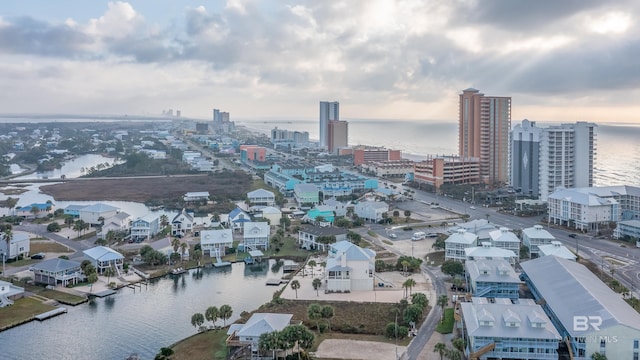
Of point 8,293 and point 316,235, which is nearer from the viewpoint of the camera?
point 8,293

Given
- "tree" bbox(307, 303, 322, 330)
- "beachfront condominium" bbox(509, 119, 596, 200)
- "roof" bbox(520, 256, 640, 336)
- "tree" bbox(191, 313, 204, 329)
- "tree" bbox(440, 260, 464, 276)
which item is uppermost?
"beachfront condominium" bbox(509, 119, 596, 200)

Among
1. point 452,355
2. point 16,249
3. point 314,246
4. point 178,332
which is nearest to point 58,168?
point 16,249

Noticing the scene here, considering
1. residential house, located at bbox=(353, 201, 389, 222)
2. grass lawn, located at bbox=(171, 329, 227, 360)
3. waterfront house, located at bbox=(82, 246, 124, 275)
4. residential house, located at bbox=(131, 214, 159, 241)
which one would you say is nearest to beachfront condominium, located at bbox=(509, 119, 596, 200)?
residential house, located at bbox=(353, 201, 389, 222)

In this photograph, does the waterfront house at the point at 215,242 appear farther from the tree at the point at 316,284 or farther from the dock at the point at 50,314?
the dock at the point at 50,314

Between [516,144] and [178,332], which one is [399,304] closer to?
[178,332]

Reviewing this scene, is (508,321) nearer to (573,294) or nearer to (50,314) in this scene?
(573,294)

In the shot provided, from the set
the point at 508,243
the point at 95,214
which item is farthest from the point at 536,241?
the point at 95,214

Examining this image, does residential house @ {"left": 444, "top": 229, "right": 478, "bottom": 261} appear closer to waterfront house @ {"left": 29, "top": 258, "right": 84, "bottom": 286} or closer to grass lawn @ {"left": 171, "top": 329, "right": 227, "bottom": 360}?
grass lawn @ {"left": 171, "top": 329, "right": 227, "bottom": 360}
